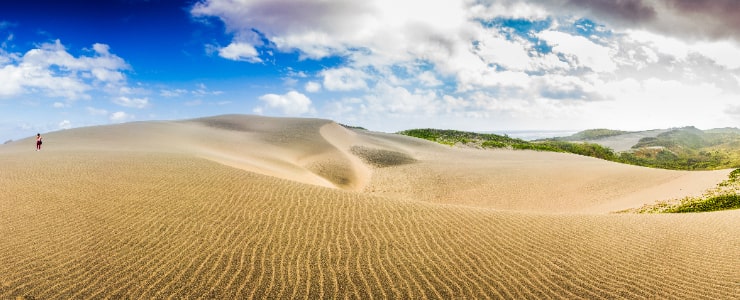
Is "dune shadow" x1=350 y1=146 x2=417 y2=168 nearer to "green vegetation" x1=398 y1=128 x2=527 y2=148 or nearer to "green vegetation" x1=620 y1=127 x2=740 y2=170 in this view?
"green vegetation" x1=398 y1=128 x2=527 y2=148

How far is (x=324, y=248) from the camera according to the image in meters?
8.67

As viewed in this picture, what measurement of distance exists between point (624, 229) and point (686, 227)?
2363mm

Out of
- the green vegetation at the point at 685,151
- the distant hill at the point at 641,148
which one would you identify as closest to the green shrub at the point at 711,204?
the distant hill at the point at 641,148

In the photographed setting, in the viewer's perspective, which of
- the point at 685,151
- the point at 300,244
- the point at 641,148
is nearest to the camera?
the point at 300,244

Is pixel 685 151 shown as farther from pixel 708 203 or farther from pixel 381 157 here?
pixel 708 203

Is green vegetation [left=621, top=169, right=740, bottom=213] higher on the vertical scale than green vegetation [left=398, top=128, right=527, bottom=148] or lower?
lower

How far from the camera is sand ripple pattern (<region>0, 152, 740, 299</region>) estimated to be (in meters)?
6.88

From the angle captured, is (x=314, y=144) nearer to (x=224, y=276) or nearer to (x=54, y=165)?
(x=54, y=165)

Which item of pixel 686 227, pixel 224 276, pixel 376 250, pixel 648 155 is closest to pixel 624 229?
pixel 686 227

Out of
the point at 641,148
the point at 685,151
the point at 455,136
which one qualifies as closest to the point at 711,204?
the point at 455,136

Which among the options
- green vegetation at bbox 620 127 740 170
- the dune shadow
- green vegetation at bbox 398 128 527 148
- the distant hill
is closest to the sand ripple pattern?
the dune shadow

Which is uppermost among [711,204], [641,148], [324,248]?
[641,148]

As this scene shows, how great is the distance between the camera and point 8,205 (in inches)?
428

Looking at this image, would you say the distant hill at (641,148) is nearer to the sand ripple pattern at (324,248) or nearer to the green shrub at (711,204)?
the green shrub at (711,204)
